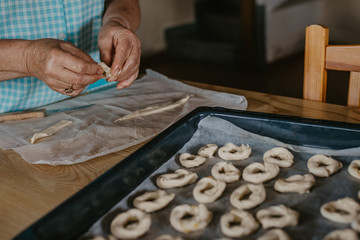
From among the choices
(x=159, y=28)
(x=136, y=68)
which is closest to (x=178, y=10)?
(x=159, y=28)

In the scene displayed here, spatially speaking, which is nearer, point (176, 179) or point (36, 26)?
point (176, 179)

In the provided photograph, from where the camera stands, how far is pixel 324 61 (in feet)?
4.08

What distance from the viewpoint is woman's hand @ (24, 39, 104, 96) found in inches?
41.2

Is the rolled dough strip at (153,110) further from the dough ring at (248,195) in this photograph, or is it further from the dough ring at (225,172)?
the dough ring at (248,195)

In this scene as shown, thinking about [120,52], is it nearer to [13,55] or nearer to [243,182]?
[13,55]

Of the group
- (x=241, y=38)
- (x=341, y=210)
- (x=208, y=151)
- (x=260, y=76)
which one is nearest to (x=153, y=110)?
(x=208, y=151)

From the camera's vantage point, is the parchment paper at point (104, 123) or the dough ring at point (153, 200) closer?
the dough ring at point (153, 200)

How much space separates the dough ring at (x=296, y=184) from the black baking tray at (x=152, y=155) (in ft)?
0.47

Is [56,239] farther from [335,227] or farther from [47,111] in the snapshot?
[47,111]

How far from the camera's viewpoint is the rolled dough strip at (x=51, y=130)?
1.15 meters

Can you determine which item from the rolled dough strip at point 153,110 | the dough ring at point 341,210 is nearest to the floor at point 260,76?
the rolled dough strip at point 153,110

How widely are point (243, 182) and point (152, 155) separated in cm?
24

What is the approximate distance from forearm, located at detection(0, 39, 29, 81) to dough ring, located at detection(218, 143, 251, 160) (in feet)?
2.11

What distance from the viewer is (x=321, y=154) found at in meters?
1.01
